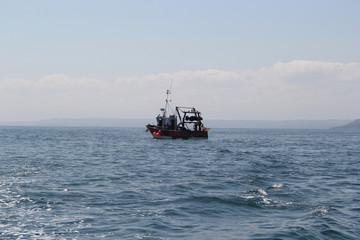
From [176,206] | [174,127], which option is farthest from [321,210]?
Result: [174,127]

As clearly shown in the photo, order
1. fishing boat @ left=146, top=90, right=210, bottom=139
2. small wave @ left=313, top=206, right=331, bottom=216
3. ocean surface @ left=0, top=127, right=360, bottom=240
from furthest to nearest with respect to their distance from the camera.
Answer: fishing boat @ left=146, top=90, right=210, bottom=139 → small wave @ left=313, top=206, right=331, bottom=216 → ocean surface @ left=0, top=127, right=360, bottom=240

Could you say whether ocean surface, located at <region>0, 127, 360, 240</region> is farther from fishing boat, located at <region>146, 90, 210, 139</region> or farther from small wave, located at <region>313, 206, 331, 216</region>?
fishing boat, located at <region>146, 90, 210, 139</region>

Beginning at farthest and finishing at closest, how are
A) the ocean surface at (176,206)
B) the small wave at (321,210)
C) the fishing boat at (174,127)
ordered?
the fishing boat at (174,127) < the small wave at (321,210) < the ocean surface at (176,206)

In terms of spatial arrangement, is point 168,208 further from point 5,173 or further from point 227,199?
point 5,173

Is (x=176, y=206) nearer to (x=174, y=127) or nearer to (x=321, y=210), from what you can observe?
(x=321, y=210)

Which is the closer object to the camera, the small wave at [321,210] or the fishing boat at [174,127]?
the small wave at [321,210]

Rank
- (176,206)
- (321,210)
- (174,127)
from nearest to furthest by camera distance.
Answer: (321,210) < (176,206) < (174,127)

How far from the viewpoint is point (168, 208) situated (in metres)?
14.1

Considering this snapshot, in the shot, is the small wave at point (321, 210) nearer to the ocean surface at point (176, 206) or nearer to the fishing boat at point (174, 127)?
the ocean surface at point (176, 206)

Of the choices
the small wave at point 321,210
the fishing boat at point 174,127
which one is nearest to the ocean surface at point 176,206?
the small wave at point 321,210

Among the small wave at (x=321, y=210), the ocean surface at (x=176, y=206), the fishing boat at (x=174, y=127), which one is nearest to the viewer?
the ocean surface at (x=176, y=206)

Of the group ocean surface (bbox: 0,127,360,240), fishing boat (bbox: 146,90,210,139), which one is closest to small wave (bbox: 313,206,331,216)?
ocean surface (bbox: 0,127,360,240)

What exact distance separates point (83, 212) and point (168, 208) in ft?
11.0

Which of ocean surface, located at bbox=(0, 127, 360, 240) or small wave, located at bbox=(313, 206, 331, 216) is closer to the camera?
ocean surface, located at bbox=(0, 127, 360, 240)
